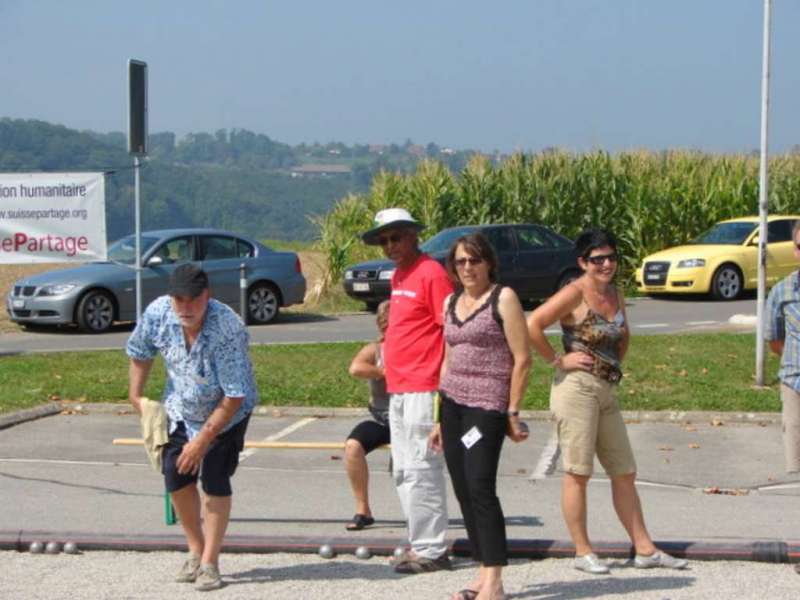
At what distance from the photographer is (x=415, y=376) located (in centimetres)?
750

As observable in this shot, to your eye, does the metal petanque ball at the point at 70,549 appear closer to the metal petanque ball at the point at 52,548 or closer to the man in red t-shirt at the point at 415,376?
the metal petanque ball at the point at 52,548

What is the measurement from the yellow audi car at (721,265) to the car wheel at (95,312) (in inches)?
420

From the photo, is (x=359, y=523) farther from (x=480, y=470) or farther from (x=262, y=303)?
(x=262, y=303)

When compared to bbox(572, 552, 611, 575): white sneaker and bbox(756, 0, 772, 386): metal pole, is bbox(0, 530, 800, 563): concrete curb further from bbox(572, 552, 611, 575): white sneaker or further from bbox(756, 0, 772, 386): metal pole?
bbox(756, 0, 772, 386): metal pole

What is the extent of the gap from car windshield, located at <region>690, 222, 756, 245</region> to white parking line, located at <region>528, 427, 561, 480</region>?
17644 millimetres

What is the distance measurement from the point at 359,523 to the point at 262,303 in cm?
1563

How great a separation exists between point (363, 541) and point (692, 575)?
1.77 meters

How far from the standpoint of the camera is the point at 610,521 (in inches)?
348

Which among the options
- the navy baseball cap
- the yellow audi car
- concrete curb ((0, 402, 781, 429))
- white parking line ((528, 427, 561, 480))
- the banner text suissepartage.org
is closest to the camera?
the navy baseball cap

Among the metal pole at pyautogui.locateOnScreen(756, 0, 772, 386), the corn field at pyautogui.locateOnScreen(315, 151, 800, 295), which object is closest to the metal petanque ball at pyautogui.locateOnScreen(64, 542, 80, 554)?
the metal pole at pyautogui.locateOnScreen(756, 0, 772, 386)

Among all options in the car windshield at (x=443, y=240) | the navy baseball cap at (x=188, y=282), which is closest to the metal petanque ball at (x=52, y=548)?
the navy baseball cap at (x=188, y=282)

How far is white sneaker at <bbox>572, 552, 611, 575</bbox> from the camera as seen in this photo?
7.49m

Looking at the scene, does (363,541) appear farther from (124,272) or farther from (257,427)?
(124,272)

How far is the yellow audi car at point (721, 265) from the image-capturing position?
27.6 m
